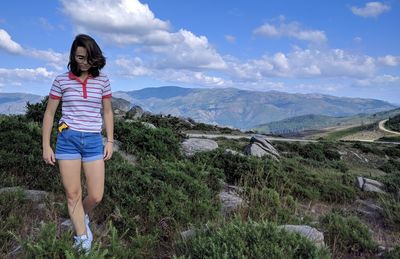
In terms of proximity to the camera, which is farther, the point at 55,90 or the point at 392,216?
the point at 392,216

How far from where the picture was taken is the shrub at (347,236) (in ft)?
18.6

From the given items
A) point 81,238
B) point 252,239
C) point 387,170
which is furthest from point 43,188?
point 387,170

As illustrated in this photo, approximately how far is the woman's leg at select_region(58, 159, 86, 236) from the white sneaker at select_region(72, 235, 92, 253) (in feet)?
0.28

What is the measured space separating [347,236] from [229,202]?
2.10 m

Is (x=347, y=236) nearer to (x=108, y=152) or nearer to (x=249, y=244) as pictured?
(x=249, y=244)

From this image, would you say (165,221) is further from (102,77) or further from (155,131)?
(155,131)

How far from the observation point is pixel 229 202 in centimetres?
721

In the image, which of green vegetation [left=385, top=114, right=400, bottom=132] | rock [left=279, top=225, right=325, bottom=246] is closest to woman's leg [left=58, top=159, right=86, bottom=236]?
rock [left=279, top=225, right=325, bottom=246]

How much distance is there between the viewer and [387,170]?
2434 cm

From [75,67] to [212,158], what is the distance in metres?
7.18

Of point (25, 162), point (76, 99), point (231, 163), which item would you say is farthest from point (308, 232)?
point (25, 162)

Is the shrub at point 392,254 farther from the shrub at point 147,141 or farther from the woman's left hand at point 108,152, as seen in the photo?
the shrub at point 147,141

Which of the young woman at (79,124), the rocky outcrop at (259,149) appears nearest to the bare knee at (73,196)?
the young woman at (79,124)

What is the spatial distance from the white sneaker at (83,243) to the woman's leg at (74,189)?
0.09 meters
